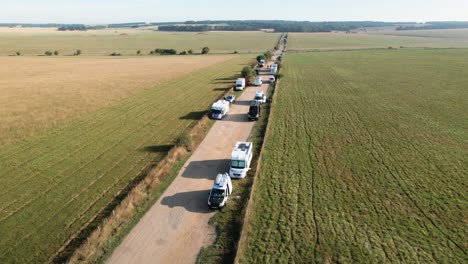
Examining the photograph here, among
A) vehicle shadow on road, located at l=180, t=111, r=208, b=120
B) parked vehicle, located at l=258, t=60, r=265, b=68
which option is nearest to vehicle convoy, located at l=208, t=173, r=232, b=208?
vehicle shadow on road, located at l=180, t=111, r=208, b=120

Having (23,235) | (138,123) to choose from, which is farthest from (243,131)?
(23,235)

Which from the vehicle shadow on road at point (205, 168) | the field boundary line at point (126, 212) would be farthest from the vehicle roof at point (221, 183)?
the field boundary line at point (126, 212)

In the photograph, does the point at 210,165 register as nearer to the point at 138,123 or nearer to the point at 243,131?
the point at 243,131

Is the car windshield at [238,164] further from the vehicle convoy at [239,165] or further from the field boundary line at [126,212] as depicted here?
the field boundary line at [126,212]

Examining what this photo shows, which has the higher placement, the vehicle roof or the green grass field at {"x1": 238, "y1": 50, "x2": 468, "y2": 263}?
the vehicle roof

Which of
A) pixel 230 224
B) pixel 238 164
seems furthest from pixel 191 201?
pixel 238 164

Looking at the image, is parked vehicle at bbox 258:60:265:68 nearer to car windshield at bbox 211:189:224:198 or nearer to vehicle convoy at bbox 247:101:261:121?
vehicle convoy at bbox 247:101:261:121
